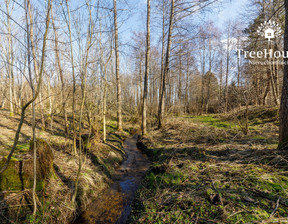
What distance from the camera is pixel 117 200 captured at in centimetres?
369

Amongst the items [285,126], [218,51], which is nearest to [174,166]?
[285,126]

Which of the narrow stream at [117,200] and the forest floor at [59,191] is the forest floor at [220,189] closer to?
the narrow stream at [117,200]

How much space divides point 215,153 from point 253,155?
0.88m

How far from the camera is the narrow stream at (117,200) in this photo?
10.2ft

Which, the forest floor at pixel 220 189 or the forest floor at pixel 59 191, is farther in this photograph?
the forest floor at pixel 59 191

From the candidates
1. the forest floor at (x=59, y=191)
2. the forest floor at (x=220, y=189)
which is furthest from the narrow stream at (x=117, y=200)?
the forest floor at (x=220, y=189)

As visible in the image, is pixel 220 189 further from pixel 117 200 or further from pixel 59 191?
pixel 59 191

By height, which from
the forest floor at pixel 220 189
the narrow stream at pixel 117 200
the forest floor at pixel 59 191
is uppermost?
the forest floor at pixel 220 189

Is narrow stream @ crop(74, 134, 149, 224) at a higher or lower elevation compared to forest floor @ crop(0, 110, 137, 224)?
lower

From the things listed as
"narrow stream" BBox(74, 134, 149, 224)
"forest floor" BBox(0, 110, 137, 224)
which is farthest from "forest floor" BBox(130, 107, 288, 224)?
"forest floor" BBox(0, 110, 137, 224)

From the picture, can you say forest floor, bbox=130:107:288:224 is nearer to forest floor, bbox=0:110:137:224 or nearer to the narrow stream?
the narrow stream

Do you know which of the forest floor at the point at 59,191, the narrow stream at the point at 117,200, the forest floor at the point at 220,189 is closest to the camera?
the forest floor at the point at 220,189

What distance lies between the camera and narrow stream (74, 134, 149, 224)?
3.10 m

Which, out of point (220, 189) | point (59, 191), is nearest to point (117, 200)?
point (59, 191)
